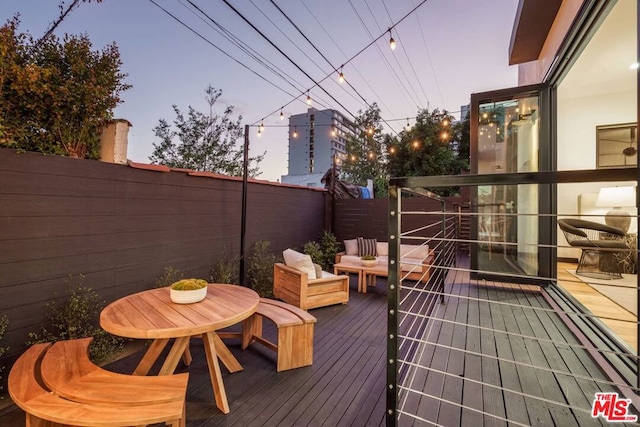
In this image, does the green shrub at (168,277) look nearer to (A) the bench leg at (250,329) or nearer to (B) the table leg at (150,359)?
(A) the bench leg at (250,329)

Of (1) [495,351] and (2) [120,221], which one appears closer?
(1) [495,351]

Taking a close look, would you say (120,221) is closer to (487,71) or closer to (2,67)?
(2,67)

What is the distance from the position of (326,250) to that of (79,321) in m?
4.58

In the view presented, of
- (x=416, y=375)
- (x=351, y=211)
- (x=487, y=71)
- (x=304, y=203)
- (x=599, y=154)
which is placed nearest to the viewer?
(x=416, y=375)

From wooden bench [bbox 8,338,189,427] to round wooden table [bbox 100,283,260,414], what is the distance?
0.77 ft

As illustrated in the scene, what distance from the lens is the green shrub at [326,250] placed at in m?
Result: 6.15

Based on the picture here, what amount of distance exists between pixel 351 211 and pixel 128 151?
5.01 m

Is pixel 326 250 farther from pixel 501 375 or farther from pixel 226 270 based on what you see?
pixel 501 375

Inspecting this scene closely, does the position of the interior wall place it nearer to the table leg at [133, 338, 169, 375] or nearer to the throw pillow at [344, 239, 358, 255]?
the throw pillow at [344, 239, 358, 255]

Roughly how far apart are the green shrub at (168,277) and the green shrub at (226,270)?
21.9 inches

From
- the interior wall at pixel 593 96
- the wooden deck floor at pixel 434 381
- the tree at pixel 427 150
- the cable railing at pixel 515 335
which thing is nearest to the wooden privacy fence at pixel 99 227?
the wooden deck floor at pixel 434 381

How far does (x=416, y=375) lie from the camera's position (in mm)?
1978

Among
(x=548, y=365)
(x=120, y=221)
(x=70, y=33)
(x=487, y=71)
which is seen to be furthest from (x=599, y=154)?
(x=70, y=33)

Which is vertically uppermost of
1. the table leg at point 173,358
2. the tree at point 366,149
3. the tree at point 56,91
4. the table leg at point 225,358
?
the tree at point 366,149
